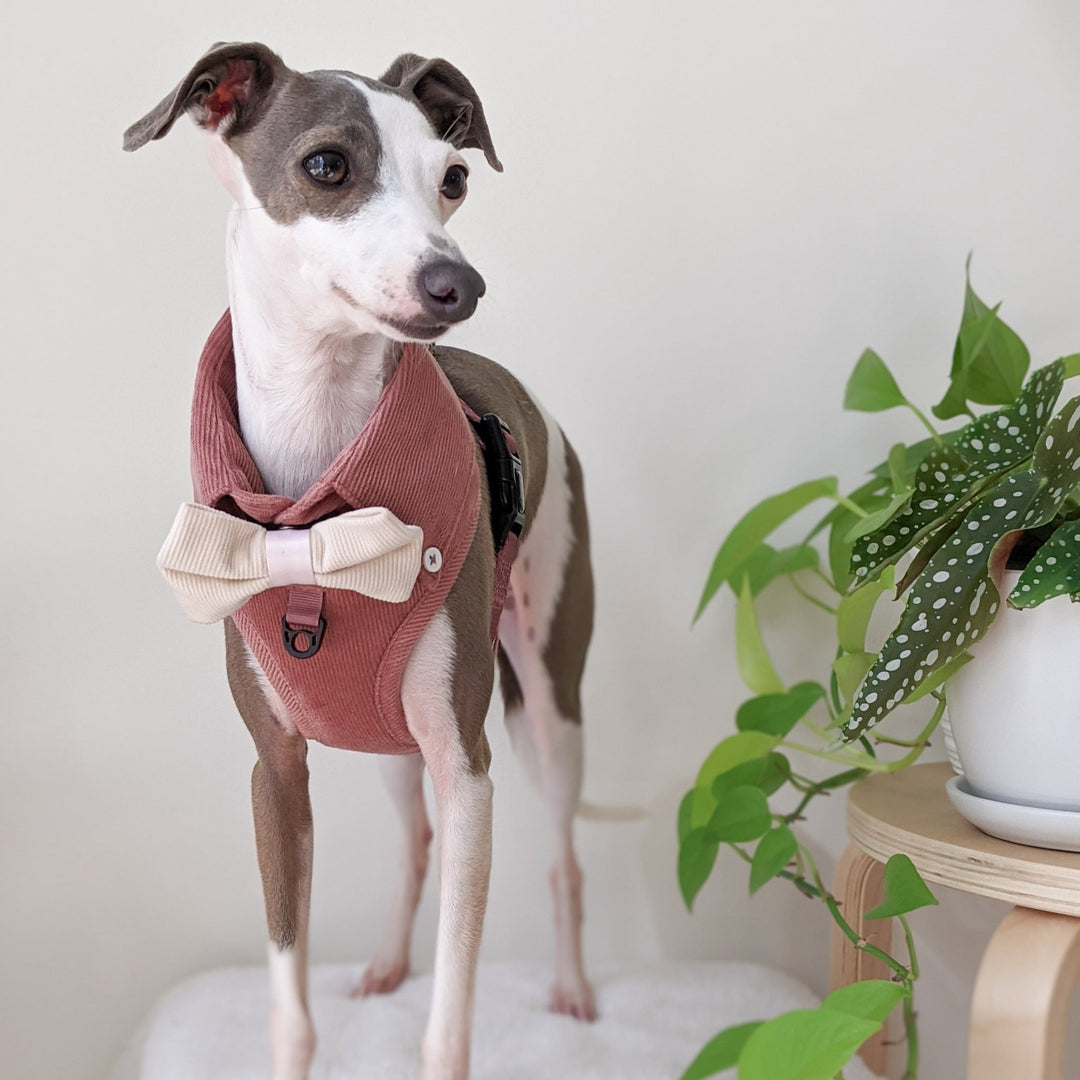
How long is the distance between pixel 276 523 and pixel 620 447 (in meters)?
0.77

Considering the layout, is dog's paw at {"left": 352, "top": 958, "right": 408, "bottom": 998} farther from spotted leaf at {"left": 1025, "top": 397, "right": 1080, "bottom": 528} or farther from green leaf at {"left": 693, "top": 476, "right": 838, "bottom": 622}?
spotted leaf at {"left": 1025, "top": 397, "right": 1080, "bottom": 528}

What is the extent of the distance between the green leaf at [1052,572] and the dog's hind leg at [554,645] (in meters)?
0.49

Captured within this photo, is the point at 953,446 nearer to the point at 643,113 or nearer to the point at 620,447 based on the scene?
the point at 620,447

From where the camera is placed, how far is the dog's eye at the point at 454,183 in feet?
2.86

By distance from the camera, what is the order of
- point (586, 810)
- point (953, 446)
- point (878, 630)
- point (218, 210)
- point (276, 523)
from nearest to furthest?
point (276, 523), point (953, 446), point (878, 630), point (218, 210), point (586, 810)

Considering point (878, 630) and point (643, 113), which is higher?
point (643, 113)

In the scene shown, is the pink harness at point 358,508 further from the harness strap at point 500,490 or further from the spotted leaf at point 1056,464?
the spotted leaf at point 1056,464

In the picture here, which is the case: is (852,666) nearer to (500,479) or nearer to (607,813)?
(500,479)

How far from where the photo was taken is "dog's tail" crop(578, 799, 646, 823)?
4.93 feet

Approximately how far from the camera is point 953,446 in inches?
42.1

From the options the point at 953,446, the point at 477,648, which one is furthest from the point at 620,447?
the point at 477,648

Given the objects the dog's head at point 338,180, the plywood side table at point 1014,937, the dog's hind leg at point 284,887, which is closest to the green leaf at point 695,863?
the plywood side table at point 1014,937

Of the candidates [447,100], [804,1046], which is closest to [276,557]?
[447,100]

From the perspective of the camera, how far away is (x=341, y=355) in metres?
0.88
